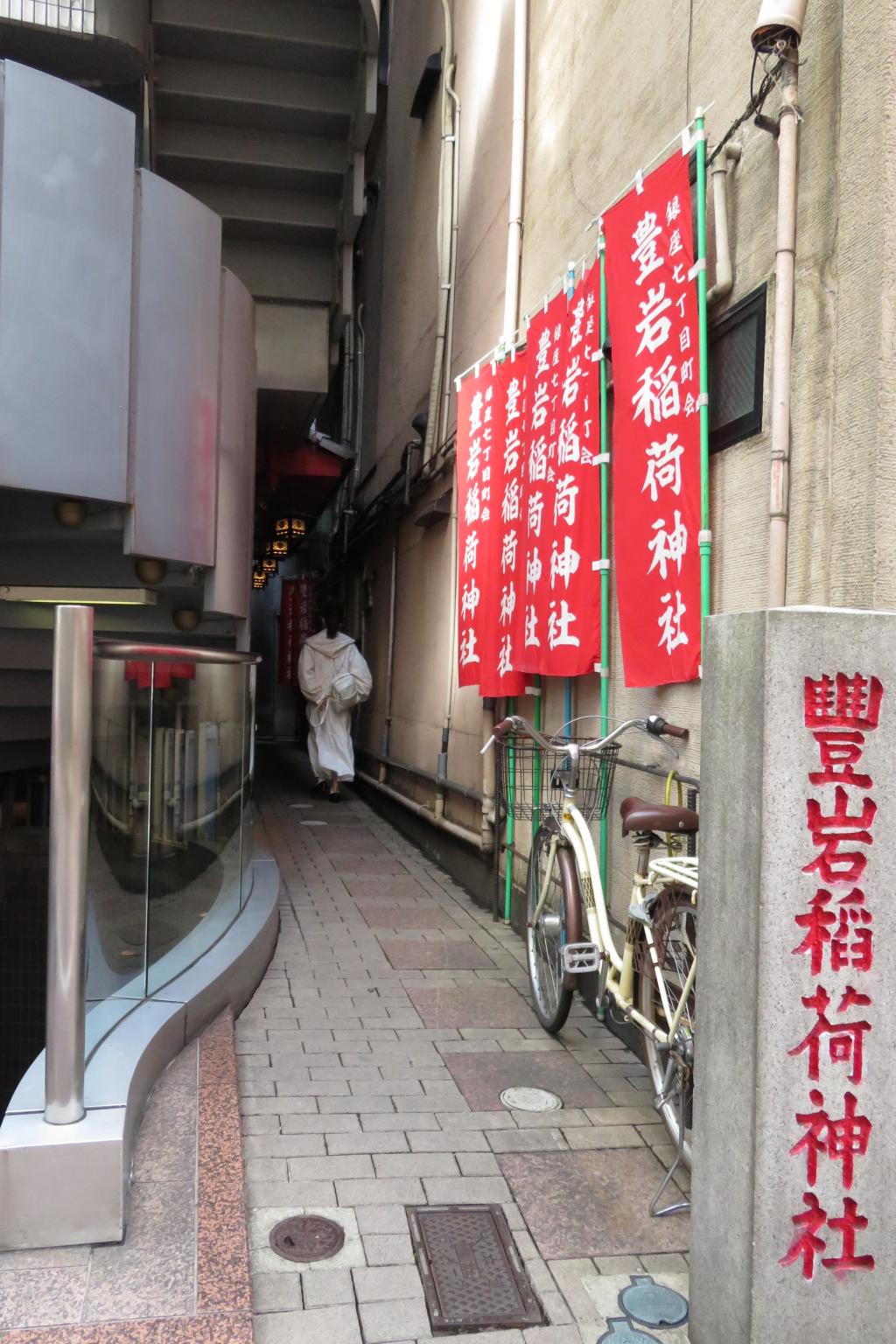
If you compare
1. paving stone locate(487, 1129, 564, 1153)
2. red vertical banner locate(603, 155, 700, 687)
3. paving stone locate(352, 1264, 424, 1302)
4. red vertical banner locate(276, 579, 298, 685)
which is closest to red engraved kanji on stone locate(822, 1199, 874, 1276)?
paving stone locate(352, 1264, 424, 1302)

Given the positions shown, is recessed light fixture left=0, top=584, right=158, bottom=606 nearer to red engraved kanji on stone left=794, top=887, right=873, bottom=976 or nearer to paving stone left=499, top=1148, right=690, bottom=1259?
paving stone left=499, top=1148, right=690, bottom=1259

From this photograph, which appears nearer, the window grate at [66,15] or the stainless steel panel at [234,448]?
the stainless steel panel at [234,448]

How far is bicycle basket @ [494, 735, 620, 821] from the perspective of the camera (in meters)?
5.44

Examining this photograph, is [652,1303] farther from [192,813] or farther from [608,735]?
[192,813]

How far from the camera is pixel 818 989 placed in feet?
8.50

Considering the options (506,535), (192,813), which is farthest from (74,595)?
(192,813)

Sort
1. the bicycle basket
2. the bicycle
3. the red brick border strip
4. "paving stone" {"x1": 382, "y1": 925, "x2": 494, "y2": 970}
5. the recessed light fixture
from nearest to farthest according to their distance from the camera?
the red brick border strip, the bicycle, the bicycle basket, "paving stone" {"x1": 382, "y1": 925, "x2": 494, "y2": 970}, the recessed light fixture

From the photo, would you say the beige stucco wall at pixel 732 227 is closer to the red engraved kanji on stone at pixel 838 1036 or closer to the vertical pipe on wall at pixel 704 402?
the vertical pipe on wall at pixel 704 402

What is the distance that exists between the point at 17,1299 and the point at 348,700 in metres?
10.7

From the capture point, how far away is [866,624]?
2.61m

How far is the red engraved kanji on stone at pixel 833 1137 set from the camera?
2.59 metres

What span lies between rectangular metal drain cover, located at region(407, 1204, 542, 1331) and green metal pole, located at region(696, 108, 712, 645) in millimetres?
2473

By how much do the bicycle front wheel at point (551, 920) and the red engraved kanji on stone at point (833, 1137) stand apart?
2192 millimetres

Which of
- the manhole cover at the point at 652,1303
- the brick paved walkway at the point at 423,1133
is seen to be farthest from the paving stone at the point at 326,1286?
the manhole cover at the point at 652,1303
